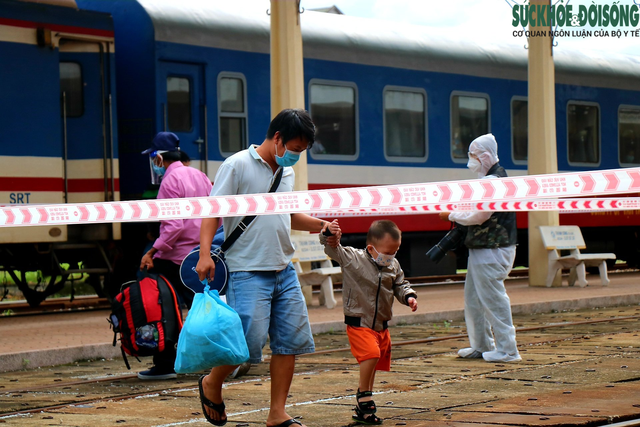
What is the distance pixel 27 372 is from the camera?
8.00m

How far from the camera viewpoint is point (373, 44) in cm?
1516

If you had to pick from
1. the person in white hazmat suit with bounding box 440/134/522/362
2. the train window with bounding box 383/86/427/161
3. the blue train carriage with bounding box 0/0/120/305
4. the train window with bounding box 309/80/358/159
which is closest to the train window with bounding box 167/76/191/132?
the blue train carriage with bounding box 0/0/120/305

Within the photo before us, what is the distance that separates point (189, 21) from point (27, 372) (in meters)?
6.25

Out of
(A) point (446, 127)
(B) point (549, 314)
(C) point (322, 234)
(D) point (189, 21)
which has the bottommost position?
(B) point (549, 314)

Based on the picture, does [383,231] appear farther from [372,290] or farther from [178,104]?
[178,104]

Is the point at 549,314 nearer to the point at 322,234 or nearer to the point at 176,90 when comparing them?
the point at 176,90

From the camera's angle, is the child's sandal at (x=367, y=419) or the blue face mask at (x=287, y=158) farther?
the child's sandal at (x=367, y=419)

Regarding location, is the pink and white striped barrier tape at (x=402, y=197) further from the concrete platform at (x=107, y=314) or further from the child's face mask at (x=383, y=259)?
the concrete platform at (x=107, y=314)

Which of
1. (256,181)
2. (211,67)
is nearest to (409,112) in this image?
(211,67)

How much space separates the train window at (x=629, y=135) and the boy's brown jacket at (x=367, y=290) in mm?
Answer: 14331

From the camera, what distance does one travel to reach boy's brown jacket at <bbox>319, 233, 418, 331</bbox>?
5664mm

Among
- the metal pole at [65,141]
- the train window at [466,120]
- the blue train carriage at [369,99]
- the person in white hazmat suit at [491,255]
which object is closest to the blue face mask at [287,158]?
the person in white hazmat suit at [491,255]

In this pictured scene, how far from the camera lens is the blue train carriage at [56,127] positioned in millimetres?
11531

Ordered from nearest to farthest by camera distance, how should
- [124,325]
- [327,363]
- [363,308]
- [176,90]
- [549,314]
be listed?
[363,308], [124,325], [327,363], [549,314], [176,90]
